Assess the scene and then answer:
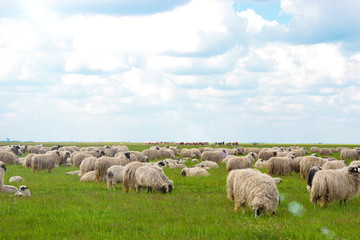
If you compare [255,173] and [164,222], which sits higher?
[255,173]

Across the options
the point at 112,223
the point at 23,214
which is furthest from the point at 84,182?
the point at 112,223

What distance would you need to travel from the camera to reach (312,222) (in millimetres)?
10852

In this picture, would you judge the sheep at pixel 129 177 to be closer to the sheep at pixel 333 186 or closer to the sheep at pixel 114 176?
the sheep at pixel 114 176

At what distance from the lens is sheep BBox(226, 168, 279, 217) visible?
37.3ft

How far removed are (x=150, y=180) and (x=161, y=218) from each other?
5192 millimetres

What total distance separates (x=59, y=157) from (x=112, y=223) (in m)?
26.3

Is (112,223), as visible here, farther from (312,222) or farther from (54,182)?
(54,182)

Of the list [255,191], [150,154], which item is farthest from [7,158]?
[255,191]

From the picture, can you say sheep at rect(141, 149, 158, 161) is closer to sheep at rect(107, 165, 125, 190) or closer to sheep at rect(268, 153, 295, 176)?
sheep at rect(268, 153, 295, 176)

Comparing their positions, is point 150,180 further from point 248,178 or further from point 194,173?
point 194,173

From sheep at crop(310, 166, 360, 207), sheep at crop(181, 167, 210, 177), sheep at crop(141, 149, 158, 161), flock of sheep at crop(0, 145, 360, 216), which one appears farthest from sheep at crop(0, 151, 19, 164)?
sheep at crop(310, 166, 360, 207)

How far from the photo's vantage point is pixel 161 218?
37.9 feet

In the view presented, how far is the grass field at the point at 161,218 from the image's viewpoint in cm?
960

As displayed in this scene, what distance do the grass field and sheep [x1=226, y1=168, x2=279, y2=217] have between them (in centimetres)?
36
